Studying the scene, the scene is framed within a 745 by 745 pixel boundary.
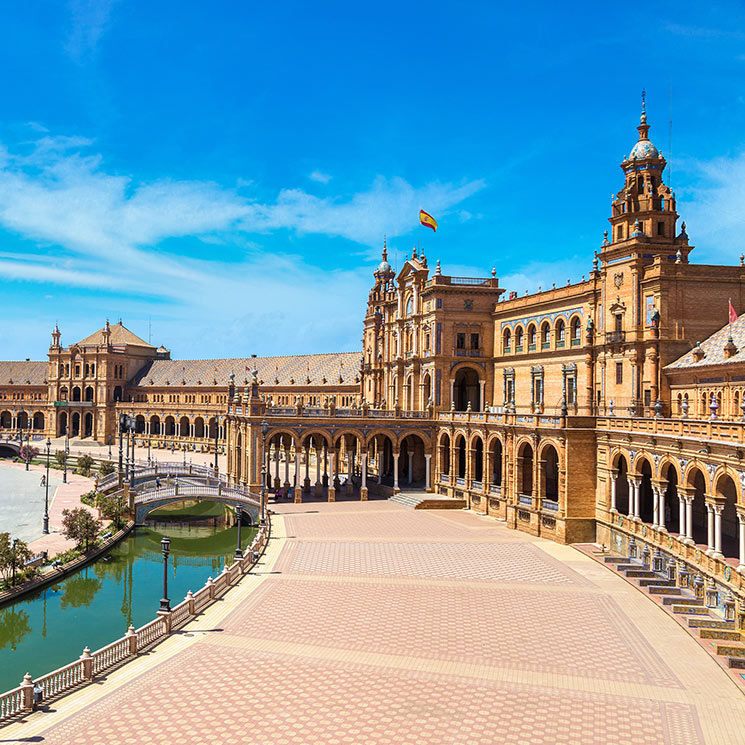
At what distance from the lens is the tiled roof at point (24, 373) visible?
135 metres

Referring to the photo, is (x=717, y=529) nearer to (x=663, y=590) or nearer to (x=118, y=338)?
(x=663, y=590)

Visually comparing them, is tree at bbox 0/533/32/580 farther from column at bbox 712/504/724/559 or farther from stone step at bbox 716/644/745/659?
column at bbox 712/504/724/559

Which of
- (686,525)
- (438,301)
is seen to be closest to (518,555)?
(686,525)

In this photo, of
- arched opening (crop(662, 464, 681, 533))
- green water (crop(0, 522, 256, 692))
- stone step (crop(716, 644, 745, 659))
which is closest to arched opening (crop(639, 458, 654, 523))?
arched opening (crop(662, 464, 681, 533))

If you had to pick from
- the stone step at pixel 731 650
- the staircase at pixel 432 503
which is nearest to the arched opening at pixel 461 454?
the staircase at pixel 432 503

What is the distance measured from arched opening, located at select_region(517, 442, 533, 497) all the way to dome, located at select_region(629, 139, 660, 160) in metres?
21.6

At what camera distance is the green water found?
31.7 meters

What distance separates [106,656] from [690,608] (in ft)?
75.3

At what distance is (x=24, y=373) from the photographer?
136875 mm

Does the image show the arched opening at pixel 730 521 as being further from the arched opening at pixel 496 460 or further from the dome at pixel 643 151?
the dome at pixel 643 151

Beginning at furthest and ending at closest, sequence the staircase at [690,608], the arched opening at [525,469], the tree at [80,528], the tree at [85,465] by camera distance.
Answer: the tree at [85,465] → the arched opening at [525,469] → the tree at [80,528] → the staircase at [690,608]

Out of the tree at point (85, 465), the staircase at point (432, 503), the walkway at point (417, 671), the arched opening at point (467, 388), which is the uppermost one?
the arched opening at point (467, 388)

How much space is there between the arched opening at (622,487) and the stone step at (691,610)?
13010 millimetres

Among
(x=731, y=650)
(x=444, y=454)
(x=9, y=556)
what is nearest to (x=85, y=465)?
(x=444, y=454)
